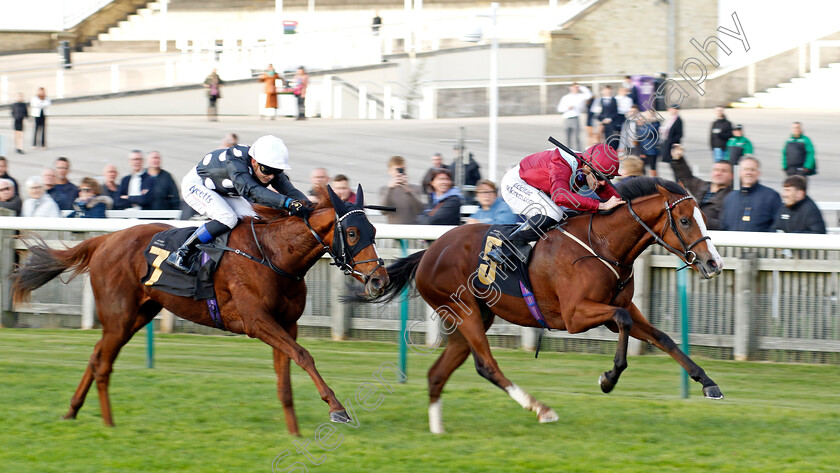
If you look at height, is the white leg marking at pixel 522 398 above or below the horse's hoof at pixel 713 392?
below

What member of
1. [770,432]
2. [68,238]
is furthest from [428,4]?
[770,432]

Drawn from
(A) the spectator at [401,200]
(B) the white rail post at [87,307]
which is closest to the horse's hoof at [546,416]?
(A) the spectator at [401,200]

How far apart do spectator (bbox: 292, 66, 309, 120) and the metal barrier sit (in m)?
13.6

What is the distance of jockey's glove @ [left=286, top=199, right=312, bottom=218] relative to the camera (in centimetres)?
545

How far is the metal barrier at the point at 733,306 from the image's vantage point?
295 inches

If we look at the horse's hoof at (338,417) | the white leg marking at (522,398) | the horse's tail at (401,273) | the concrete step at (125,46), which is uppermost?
the concrete step at (125,46)

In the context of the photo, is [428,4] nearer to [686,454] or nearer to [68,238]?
[68,238]

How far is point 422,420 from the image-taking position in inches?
235

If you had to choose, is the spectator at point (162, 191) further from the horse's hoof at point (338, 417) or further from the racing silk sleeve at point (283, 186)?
the horse's hoof at point (338, 417)

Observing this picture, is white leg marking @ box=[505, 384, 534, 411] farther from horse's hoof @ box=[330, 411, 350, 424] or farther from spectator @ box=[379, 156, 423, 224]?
spectator @ box=[379, 156, 423, 224]

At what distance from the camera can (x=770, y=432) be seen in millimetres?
5457

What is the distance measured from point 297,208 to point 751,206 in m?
4.10

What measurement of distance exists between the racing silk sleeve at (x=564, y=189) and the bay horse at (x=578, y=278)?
0.13m

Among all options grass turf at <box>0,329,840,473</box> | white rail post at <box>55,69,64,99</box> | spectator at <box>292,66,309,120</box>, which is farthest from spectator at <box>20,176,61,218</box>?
white rail post at <box>55,69,64,99</box>
